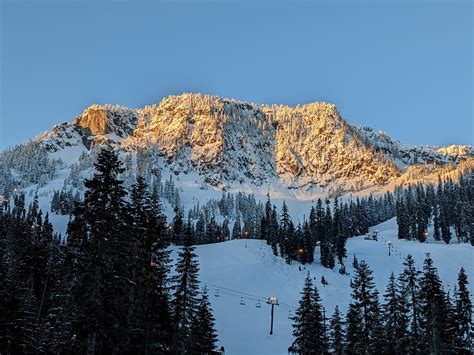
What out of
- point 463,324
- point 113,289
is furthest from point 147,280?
point 463,324

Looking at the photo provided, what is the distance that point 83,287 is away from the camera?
24219 millimetres

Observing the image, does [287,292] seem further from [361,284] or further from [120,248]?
[120,248]

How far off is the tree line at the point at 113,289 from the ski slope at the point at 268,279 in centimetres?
1973

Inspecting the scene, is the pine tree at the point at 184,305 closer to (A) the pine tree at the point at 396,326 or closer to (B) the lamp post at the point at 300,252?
(A) the pine tree at the point at 396,326

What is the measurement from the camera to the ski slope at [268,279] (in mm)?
67250

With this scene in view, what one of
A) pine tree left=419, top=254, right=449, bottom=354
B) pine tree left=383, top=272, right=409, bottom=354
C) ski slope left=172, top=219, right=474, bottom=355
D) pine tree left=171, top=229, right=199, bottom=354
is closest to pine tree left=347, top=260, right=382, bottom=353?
pine tree left=383, top=272, right=409, bottom=354

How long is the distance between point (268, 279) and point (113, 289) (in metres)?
69.3

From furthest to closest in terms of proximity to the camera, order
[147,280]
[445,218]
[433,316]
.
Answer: [445,218], [433,316], [147,280]

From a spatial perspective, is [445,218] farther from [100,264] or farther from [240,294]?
[100,264]

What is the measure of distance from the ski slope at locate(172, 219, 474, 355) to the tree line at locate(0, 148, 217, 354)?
19.7 metres

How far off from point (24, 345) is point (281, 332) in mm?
40300

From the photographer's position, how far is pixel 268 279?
9200 centimetres

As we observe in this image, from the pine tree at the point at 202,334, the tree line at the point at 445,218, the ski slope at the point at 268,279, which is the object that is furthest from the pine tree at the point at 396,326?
the tree line at the point at 445,218

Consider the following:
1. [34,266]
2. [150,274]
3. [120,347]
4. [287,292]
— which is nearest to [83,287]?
[120,347]
